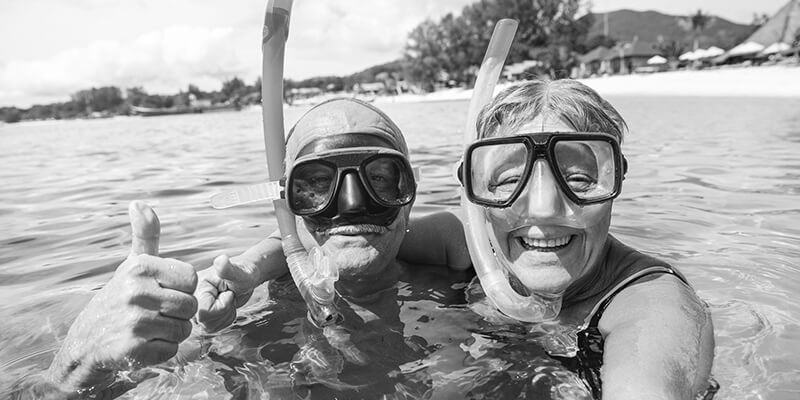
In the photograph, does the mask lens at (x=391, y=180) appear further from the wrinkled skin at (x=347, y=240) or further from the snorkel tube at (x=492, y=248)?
the snorkel tube at (x=492, y=248)

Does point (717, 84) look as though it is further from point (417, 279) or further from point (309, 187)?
point (309, 187)

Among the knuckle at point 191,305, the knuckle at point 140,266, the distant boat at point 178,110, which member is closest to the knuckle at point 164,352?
the knuckle at point 191,305

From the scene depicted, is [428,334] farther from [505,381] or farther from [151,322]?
[151,322]

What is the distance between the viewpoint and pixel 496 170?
2113 millimetres

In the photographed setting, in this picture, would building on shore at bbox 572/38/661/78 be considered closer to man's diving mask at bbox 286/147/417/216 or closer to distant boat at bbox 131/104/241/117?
distant boat at bbox 131/104/241/117

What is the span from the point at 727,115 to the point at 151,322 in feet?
50.2

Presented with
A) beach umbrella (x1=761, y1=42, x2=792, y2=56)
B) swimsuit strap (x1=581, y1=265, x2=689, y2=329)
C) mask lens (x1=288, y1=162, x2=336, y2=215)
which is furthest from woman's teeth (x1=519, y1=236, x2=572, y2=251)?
beach umbrella (x1=761, y1=42, x2=792, y2=56)

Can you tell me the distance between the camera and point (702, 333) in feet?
5.79

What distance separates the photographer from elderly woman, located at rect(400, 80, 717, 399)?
5.69 feet

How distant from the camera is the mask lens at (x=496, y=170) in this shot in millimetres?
2045

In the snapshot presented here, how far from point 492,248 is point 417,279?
2.41 ft

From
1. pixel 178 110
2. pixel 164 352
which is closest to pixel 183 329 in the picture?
pixel 164 352

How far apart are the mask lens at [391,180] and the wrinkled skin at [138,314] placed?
3.11 ft

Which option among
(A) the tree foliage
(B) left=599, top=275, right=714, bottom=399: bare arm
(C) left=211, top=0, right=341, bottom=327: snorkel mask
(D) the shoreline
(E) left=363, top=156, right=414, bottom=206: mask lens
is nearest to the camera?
(B) left=599, top=275, right=714, bottom=399: bare arm
